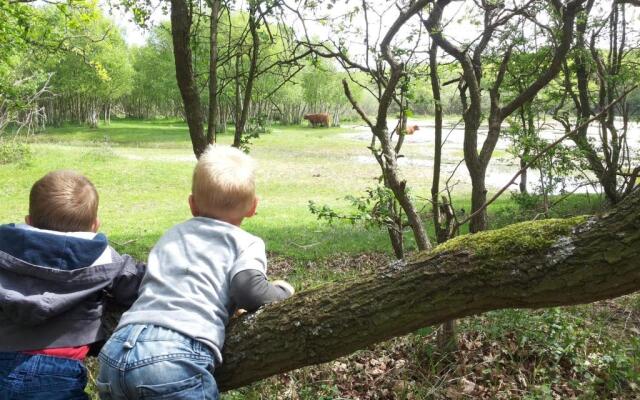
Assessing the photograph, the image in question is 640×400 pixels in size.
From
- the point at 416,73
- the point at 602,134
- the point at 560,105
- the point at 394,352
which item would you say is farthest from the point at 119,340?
the point at 560,105

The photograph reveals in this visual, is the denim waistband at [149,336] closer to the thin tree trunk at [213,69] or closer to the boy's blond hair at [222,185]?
the boy's blond hair at [222,185]

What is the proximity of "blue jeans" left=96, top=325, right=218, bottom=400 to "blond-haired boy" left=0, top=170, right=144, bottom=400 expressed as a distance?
24 cm

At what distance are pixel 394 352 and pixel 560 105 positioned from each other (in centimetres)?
859

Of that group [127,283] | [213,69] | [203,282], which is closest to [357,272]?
[213,69]

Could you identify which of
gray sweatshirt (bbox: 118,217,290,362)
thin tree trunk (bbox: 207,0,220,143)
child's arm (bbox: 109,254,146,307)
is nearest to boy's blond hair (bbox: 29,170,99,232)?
child's arm (bbox: 109,254,146,307)

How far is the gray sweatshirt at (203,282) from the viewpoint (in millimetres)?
2004

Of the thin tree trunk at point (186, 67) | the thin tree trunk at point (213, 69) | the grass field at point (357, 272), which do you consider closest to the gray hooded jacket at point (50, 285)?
the grass field at point (357, 272)

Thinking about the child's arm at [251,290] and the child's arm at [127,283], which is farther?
the child's arm at [127,283]

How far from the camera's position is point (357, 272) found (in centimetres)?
867

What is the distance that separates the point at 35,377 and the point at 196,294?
72 centimetres

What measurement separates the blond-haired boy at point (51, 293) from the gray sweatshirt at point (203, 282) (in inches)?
9.4

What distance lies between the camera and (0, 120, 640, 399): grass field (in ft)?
11.3

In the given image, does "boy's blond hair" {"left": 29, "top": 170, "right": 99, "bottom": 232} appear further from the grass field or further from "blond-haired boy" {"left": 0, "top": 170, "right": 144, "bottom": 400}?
the grass field

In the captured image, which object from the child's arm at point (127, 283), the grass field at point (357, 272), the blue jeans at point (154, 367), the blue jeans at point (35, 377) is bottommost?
the grass field at point (357, 272)
